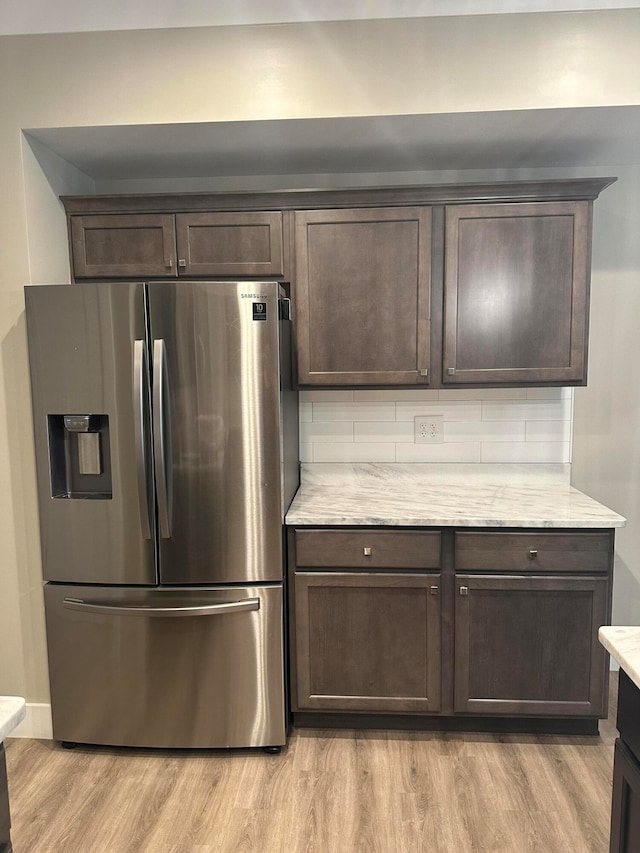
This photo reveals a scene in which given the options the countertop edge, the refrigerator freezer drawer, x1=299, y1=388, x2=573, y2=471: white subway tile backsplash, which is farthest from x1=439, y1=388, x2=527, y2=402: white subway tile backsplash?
the refrigerator freezer drawer

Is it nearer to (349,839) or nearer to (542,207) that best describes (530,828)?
(349,839)

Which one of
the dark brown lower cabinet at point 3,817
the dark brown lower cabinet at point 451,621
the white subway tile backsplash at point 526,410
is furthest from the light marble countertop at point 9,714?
the white subway tile backsplash at point 526,410

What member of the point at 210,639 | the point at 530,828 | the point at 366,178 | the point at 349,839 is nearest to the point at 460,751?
the point at 530,828

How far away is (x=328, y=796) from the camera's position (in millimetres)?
2090

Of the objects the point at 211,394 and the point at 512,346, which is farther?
the point at 512,346

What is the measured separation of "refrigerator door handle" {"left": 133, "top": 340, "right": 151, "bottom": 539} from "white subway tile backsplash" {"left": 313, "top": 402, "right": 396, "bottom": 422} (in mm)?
993

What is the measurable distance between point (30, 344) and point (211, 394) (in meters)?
0.73

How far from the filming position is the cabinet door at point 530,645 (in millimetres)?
2275

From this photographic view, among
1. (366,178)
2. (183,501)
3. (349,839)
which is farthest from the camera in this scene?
(366,178)

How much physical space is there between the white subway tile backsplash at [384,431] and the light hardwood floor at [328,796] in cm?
133

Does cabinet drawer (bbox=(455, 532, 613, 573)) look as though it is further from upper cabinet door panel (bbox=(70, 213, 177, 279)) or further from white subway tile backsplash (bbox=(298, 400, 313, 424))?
upper cabinet door panel (bbox=(70, 213, 177, 279))

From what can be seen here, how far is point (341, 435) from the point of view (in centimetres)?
292

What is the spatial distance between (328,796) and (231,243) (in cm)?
221

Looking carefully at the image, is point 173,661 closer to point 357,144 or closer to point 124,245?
point 124,245
